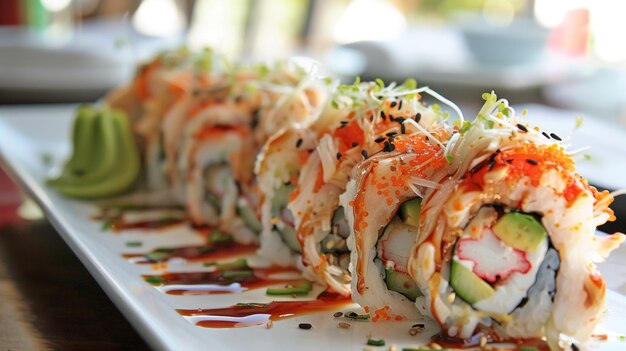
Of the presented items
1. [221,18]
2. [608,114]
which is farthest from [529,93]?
[221,18]

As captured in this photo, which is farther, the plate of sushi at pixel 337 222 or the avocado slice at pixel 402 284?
the avocado slice at pixel 402 284

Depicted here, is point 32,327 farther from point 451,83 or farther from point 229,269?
point 451,83

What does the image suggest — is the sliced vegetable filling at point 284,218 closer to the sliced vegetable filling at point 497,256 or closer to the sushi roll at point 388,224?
the sushi roll at point 388,224

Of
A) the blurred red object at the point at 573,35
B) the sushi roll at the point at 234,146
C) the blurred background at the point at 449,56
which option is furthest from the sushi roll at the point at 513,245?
the blurred red object at the point at 573,35

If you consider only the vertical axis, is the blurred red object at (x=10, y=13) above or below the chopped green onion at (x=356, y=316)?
below

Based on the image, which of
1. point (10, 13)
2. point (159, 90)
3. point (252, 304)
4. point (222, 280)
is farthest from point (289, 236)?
point (10, 13)

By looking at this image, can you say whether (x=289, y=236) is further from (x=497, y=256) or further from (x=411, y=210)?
(x=497, y=256)

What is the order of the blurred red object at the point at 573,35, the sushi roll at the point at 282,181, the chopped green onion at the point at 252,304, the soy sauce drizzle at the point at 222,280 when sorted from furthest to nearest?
the blurred red object at the point at 573,35, the sushi roll at the point at 282,181, the soy sauce drizzle at the point at 222,280, the chopped green onion at the point at 252,304
